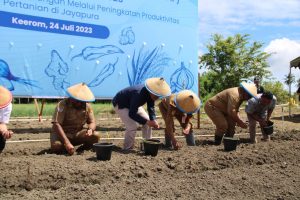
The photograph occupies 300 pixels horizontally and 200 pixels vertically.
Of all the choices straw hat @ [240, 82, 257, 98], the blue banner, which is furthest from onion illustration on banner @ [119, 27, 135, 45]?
straw hat @ [240, 82, 257, 98]

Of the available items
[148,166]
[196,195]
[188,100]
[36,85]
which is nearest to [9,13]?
[36,85]

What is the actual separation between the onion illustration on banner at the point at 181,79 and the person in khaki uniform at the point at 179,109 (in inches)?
160

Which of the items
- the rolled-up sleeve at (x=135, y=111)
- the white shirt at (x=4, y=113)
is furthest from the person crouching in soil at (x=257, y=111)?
the white shirt at (x=4, y=113)

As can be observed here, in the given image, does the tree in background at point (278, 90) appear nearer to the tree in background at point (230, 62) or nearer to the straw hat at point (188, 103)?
the tree in background at point (230, 62)

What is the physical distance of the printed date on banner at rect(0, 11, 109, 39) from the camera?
8.04 meters

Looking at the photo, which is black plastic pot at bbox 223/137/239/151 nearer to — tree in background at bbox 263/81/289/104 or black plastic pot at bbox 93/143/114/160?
black plastic pot at bbox 93/143/114/160

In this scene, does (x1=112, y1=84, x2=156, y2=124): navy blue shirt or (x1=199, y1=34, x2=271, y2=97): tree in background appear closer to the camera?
(x1=112, y1=84, x2=156, y2=124): navy blue shirt

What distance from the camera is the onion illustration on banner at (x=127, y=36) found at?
9438 millimetres

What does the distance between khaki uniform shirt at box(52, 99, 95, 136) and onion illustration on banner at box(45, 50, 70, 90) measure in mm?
3342

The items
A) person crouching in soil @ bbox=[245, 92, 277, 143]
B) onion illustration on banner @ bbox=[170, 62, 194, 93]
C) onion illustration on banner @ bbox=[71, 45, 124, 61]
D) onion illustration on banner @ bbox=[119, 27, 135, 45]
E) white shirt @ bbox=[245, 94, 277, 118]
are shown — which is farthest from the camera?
onion illustration on banner @ bbox=[170, 62, 194, 93]

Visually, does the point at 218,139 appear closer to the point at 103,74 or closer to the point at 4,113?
the point at 103,74

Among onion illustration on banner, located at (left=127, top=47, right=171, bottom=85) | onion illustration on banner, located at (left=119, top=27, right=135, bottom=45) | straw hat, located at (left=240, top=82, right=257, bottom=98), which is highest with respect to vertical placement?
onion illustration on banner, located at (left=119, top=27, right=135, bottom=45)

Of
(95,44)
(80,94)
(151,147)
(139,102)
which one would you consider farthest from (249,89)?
(95,44)

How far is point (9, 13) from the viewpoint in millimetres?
8016
